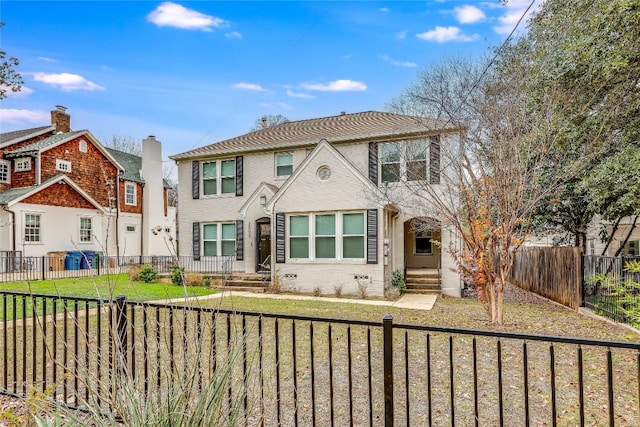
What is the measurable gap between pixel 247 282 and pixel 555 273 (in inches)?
414

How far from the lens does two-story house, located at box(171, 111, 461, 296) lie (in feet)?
44.9

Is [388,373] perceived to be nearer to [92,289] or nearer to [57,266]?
[92,289]

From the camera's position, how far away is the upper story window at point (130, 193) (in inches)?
998

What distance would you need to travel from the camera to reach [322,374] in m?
5.57

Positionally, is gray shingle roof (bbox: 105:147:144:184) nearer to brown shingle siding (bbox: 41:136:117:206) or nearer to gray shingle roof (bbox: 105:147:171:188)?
gray shingle roof (bbox: 105:147:171:188)

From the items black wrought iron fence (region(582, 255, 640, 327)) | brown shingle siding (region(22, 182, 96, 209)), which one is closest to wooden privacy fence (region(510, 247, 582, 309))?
black wrought iron fence (region(582, 255, 640, 327))

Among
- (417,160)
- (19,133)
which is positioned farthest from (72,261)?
(417,160)

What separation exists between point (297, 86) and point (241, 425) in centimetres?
1713

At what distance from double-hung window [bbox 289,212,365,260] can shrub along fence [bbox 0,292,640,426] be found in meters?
A: 6.56

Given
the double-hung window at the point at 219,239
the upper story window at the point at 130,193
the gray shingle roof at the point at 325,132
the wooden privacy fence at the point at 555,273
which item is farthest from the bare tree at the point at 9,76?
the wooden privacy fence at the point at 555,273

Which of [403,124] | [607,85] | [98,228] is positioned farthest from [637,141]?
[98,228]

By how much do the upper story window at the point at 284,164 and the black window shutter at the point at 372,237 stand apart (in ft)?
17.2

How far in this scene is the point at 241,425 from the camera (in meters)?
3.07

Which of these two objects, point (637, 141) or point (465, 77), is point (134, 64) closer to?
point (465, 77)
